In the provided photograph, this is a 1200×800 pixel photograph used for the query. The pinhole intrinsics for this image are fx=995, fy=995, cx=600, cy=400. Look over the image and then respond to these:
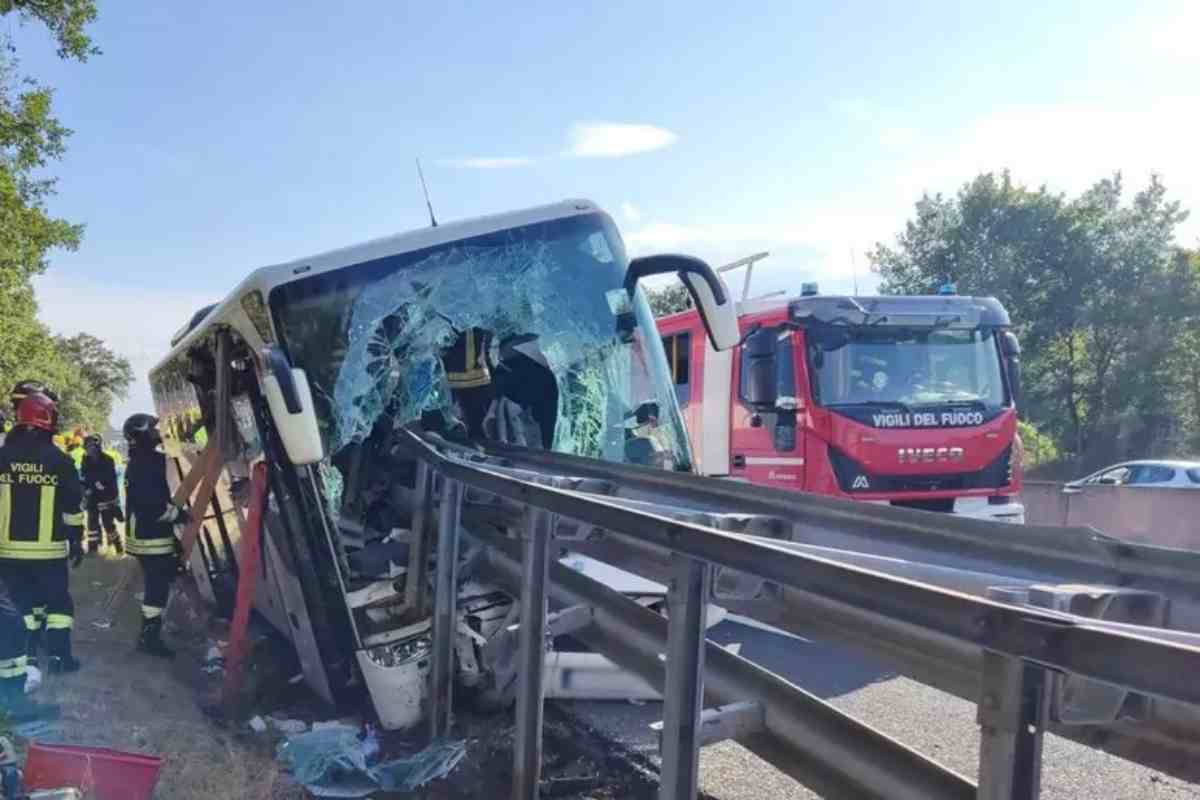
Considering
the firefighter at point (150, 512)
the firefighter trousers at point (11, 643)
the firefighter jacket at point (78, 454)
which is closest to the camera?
the firefighter trousers at point (11, 643)

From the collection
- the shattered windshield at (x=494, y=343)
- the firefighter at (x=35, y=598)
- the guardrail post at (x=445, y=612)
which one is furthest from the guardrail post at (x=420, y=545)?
the firefighter at (x=35, y=598)

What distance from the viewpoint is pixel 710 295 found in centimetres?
548

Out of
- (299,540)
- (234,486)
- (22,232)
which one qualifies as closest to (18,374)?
(22,232)

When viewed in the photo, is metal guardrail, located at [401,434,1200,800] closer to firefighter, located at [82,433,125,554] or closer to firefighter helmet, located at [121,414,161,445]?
firefighter helmet, located at [121,414,161,445]

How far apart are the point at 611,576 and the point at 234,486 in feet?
8.00

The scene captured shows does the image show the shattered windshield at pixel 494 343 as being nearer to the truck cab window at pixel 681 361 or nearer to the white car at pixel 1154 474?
the truck cab window at pixel 681 361

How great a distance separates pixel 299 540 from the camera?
4656 mm

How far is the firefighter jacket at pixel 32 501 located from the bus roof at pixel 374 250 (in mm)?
1434

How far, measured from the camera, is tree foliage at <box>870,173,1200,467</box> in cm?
2578

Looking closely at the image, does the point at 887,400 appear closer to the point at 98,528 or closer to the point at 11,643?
the point at 11,643

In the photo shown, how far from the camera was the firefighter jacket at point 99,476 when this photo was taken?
11156 millimetres

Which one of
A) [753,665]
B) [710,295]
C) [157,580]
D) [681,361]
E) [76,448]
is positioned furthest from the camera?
[76,448]

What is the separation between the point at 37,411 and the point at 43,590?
1.05 meters

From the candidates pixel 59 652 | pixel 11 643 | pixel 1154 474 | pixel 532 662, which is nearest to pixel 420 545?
pixel 532 662
